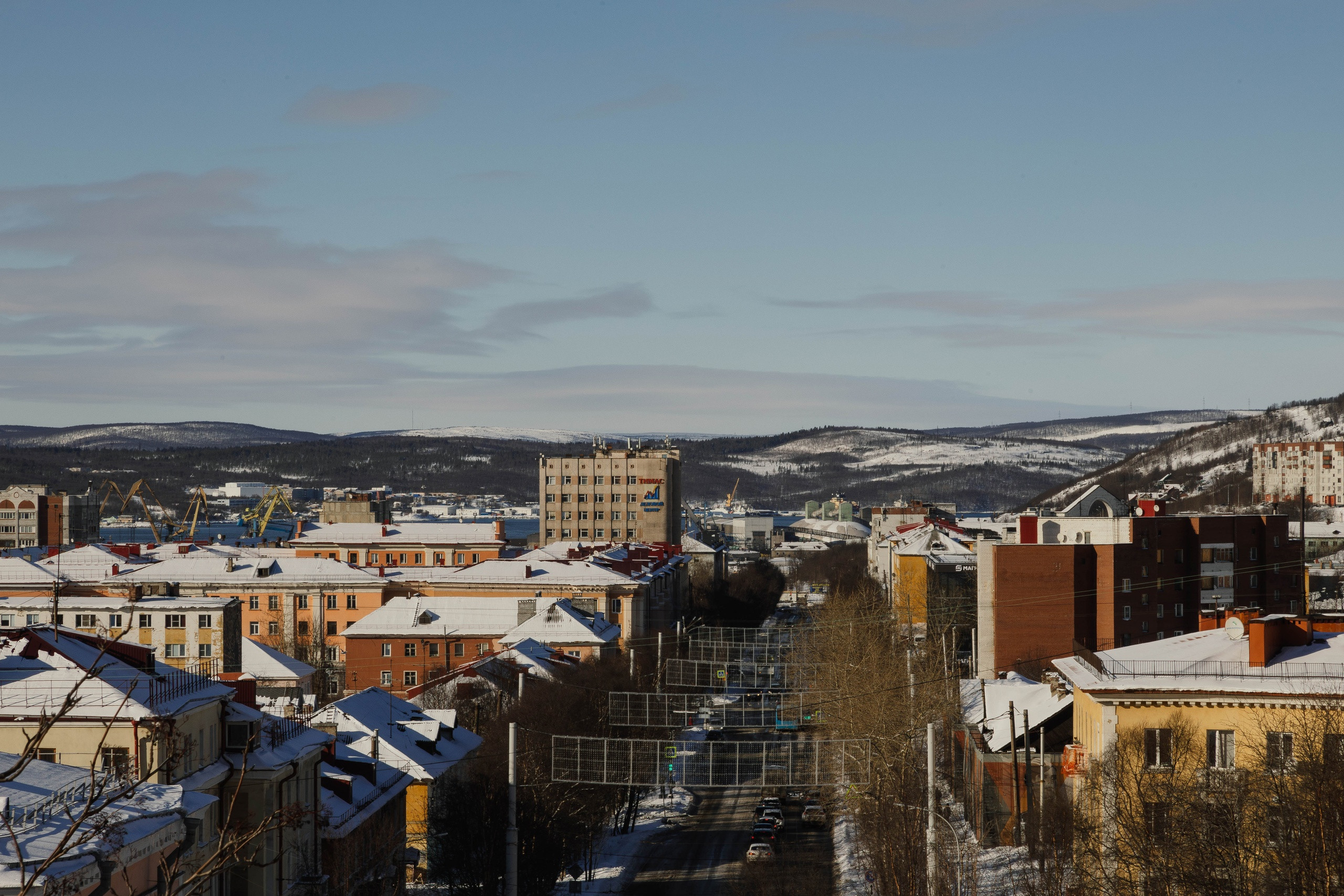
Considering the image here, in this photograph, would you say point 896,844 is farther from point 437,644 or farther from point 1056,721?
point 437,644

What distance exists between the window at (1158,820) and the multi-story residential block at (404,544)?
118 metres

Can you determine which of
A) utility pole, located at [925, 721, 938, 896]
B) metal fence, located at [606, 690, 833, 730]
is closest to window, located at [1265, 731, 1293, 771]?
utility pole, located at [925, 721, 938, 896]

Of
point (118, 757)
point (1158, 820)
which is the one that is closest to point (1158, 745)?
point (1158, 820)

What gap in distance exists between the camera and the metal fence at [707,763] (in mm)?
42156

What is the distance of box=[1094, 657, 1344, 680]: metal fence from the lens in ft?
104

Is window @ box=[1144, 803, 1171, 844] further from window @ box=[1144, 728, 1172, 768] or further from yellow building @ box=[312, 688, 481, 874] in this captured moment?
yellow building @ box=[312, 688, 481, 874]

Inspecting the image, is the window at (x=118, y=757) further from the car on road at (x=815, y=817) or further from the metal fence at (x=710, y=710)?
the car on road at (x=815, y=817)

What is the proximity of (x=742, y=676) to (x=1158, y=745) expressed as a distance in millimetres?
55524

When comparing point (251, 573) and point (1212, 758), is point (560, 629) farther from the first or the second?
point (1212, 758)

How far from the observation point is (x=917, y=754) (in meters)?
53.8

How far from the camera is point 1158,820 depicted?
2484cm

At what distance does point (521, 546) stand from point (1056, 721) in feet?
390

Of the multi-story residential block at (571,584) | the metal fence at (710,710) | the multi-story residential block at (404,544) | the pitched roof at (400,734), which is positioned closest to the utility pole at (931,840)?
the metal fence at (710,710)

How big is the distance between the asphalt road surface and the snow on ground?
1.53ft
